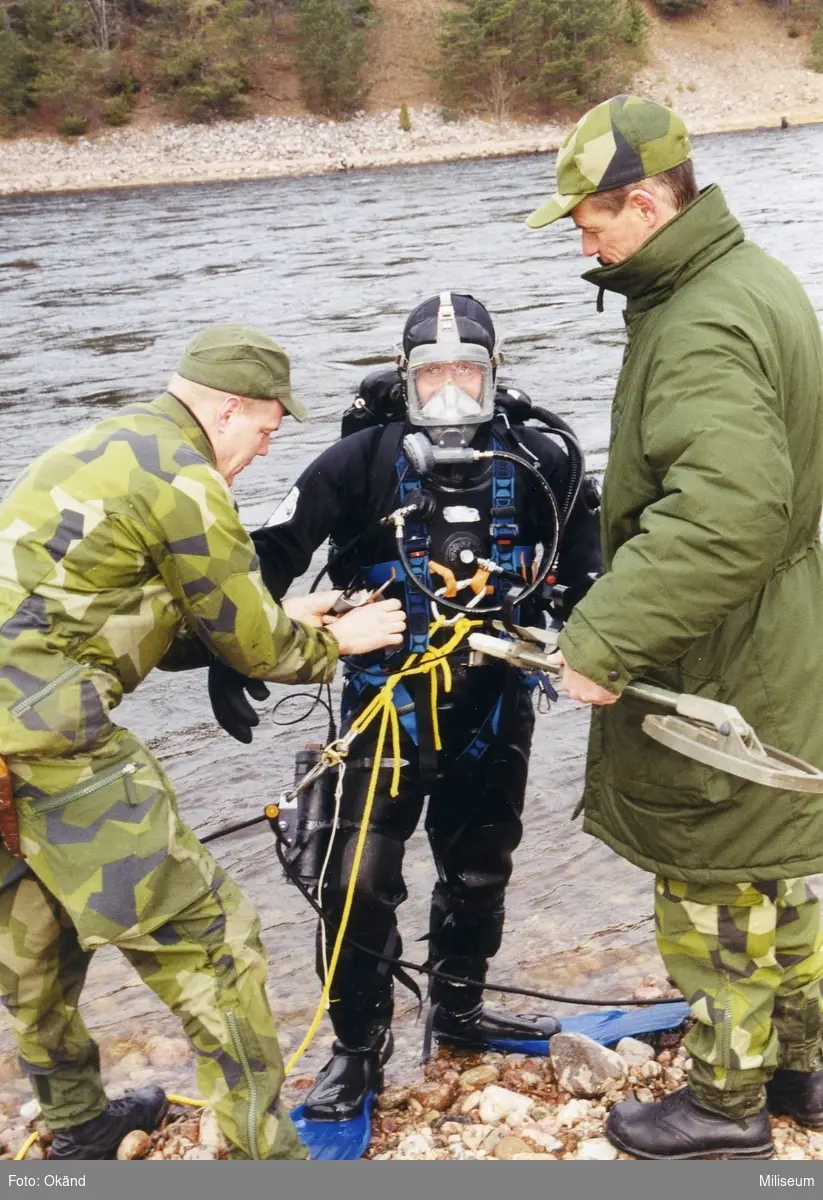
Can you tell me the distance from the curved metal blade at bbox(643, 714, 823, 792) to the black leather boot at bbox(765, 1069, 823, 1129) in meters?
0.93

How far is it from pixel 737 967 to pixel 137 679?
161 centimetres

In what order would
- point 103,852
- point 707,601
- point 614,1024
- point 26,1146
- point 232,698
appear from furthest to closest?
point 614,1024, point 26,1146, point 232,698, point 103,852, point 707,601

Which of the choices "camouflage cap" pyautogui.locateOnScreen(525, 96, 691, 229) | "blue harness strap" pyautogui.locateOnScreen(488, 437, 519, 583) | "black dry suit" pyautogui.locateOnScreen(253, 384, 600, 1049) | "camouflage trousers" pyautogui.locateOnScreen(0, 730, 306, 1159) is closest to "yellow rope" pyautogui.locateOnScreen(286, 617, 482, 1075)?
A: "black dry suit" pyautogui.locateOnScreen(253, 384, 600, 1049)

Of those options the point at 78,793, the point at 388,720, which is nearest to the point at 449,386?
the point at 388,720

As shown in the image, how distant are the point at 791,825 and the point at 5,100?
55.3 meters

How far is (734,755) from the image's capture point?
8.77 ft

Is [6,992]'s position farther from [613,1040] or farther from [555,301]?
[555,301]

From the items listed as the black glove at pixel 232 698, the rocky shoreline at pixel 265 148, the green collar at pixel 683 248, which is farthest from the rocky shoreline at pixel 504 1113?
the rocky shoreline at pixel 265 148

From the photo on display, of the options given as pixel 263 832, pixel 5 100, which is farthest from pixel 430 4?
pixel 263 832

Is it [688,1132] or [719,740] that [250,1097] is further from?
[719,740]

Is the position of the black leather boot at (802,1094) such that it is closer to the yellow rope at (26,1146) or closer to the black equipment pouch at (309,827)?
the black equipment pouch at (309,827)

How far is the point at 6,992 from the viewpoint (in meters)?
3.11

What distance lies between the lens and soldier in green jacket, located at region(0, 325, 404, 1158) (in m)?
2.77

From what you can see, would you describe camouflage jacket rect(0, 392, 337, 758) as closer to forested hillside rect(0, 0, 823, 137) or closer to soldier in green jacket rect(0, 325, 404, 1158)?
soldier in green jacket rect(0, 325, 404, 1158)
